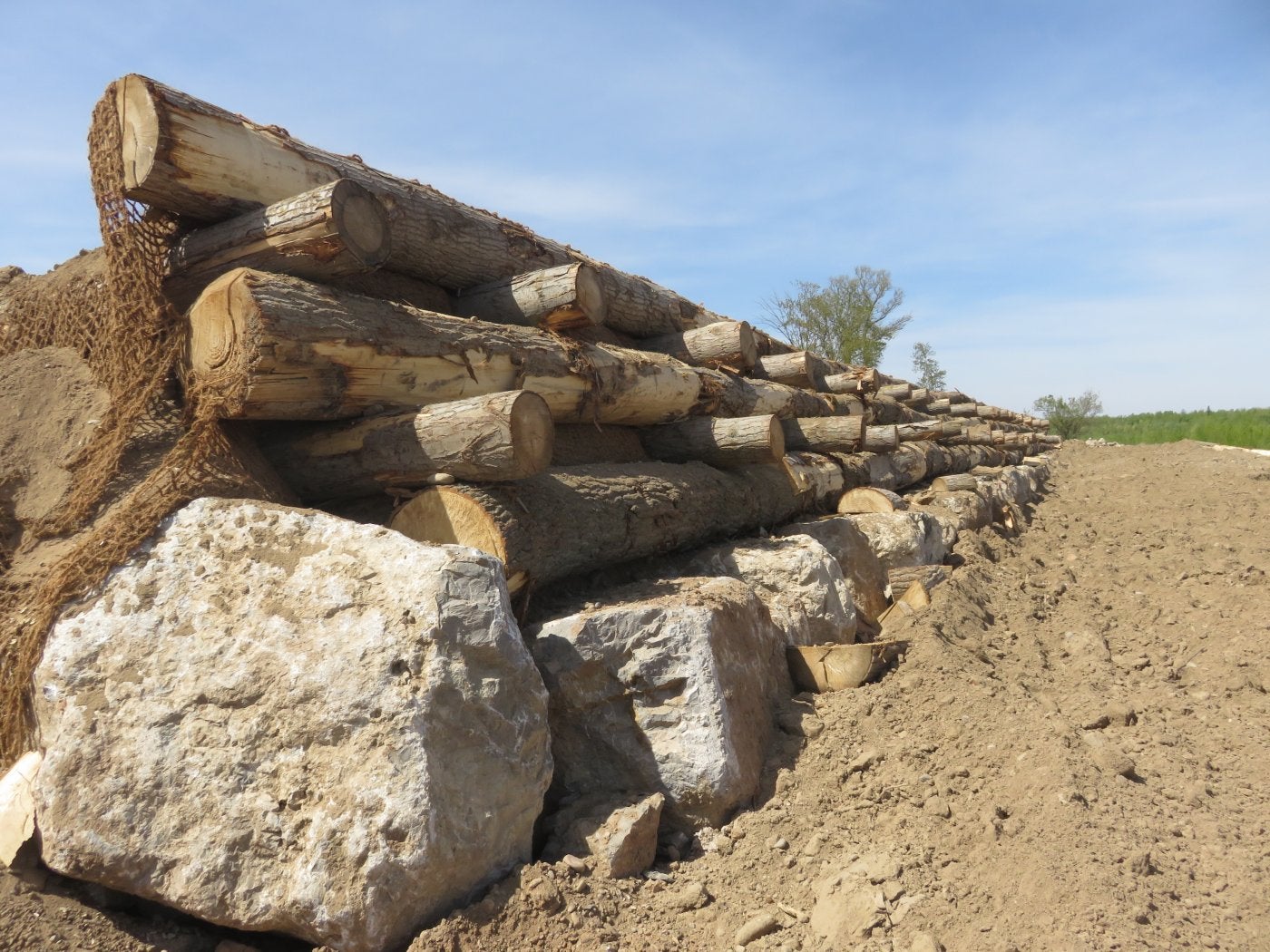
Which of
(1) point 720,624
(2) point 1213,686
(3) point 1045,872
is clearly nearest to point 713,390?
(1) point 720,624

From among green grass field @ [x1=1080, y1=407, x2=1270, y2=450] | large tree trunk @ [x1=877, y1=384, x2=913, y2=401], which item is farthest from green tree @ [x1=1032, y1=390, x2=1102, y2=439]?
large tree trunk @ [x1=877, y1=384, x2=913, y2=401]

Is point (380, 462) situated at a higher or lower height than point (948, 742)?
higher

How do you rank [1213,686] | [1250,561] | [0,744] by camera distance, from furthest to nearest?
[1250,561]
[1213,686]
[0,744]

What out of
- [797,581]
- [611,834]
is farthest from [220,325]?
[797,581]

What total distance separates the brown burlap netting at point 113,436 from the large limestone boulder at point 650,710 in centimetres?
144

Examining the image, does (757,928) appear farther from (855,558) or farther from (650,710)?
(855,558)

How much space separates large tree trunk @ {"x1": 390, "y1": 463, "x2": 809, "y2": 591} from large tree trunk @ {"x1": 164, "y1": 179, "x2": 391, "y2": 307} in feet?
3.23

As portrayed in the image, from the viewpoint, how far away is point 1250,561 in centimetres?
680

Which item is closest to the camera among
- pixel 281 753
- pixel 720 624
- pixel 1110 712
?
pixel 281 753

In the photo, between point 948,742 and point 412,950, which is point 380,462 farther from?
point 948,742

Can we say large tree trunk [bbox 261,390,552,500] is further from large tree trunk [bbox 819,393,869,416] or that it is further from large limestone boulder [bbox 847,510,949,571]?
large tree trunk [bbox 819,393,869,416]

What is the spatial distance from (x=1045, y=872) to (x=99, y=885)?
9.31 feet

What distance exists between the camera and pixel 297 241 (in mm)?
3260

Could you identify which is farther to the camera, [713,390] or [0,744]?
[713,390]
